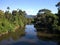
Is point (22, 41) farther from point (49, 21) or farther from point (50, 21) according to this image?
point (49, 21)

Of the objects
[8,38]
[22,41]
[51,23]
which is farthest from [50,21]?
[22,41]

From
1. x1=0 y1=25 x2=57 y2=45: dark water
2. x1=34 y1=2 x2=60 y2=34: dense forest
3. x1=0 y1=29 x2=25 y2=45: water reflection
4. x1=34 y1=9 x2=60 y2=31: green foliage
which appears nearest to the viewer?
x1=0 y1=25 x2=57 y2=45: dark water

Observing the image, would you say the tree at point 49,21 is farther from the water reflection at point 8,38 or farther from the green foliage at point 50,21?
the water reflection at point 8,38

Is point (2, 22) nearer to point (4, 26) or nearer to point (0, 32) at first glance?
point (4, 26)

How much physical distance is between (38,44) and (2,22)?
1009 inches

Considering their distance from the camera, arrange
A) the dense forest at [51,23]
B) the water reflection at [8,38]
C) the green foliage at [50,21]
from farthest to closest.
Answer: the green foliage at [50,21]
the dense forest at [51,23]
the water reflection at [8,38]

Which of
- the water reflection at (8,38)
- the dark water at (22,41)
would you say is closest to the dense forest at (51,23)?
the dark water at (22,41)

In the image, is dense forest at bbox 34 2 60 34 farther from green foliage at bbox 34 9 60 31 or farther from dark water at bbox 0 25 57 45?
dark water at bbox 0 25 57 45

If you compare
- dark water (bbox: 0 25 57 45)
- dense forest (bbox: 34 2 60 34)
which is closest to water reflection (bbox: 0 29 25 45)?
dark water (bbox: 0 25 57 45)

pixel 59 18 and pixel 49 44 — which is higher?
pixel 59 18

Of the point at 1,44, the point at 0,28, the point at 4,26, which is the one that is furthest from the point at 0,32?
the point at 1,44

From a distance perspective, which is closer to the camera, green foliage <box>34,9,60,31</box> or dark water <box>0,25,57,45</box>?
dark water <box>0,25,57,45</box>

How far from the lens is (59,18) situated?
56.6 m

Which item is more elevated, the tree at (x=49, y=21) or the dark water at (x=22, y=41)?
the tree at (x=49, y=21)
